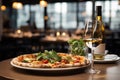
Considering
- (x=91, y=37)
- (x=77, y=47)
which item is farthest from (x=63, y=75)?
(x=77, y=47)

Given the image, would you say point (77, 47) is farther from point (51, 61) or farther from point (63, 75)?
point (63, 75)

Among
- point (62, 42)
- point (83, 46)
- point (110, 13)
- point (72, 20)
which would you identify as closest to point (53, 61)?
point (83, 46)

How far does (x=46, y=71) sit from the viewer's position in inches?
61.6

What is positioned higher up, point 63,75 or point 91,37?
point 91,37

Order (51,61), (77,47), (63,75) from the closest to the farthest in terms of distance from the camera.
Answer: (63,75), (51,61), (77,47)

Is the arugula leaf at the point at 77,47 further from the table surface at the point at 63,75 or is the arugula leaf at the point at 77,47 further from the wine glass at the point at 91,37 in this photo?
the table surface at the point at 63,75

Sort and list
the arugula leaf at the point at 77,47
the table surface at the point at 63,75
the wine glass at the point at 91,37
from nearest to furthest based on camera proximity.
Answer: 1. the table surface at the point at 63,75
2. the wine glass at the point at 91,37
3. the arugula leaf at the point at 77,47

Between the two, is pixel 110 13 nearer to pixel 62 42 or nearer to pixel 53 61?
pixel 62 42

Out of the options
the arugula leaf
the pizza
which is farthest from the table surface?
the arugula leaf

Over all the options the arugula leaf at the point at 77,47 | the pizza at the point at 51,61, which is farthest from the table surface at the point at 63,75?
the arugula leaf at the point at 77,47

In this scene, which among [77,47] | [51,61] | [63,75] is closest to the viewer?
[63,75]

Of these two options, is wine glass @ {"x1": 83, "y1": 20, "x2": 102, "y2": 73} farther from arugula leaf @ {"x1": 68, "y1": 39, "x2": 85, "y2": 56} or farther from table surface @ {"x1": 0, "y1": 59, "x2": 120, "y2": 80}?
arugula leaf @ {"x1": 68, "y1": 39, "x2": 85, "y2": 56}

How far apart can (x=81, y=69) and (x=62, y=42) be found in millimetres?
5739

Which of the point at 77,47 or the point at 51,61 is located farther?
the point at 77,47
